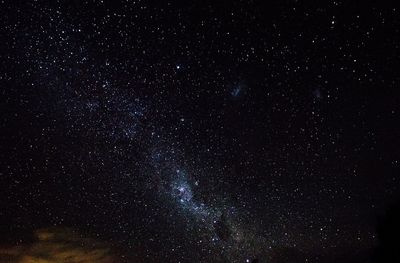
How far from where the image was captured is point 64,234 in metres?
18.9

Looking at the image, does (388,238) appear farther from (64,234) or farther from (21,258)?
Answer: (21,258)

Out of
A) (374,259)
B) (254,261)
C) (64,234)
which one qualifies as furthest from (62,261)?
(374,259)

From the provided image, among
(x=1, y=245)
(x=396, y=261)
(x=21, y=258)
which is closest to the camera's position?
(x=396, y=261)

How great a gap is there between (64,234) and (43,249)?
2.14 m

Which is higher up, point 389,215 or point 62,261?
point 62,261

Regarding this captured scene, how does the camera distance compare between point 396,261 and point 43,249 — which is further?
point 43,249

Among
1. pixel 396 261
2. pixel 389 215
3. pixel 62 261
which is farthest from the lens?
pixel 62 261

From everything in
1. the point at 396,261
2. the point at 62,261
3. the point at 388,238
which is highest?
the point at 62,261

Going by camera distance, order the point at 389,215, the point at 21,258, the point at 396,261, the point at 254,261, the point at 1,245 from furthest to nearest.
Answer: the point at 21,258, the point at 1,245, the point at 254,261, the point at 389,215, the point at 396,261

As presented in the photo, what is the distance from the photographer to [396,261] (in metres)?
6.05

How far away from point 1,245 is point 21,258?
6.43 ft

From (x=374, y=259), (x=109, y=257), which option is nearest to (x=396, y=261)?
(x=374, y=259)

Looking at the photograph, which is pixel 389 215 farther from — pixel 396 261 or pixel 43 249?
pixel 43 249

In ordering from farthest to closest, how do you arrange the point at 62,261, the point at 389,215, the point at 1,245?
the point at 62,261 < the point at 1,245 < the point at 389,215
